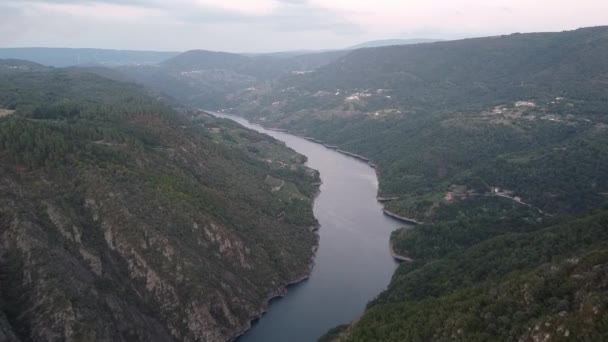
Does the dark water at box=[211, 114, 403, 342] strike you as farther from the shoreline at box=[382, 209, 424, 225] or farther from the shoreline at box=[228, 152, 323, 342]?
the shoreline at box=[382, 209, 424, 225]

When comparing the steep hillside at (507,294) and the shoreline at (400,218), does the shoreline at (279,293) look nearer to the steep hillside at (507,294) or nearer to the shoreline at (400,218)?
the steep hillside at (507,294)

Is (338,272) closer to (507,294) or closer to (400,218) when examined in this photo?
(400,218)

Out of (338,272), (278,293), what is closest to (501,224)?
(338,272)

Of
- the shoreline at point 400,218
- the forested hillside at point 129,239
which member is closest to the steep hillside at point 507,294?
the forested hillside at point 129,239

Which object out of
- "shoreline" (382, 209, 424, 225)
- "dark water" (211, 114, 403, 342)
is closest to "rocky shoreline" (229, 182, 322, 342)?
"dark water" (211, 114, 403, 342)

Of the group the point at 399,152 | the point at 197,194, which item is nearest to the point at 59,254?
the point at 197,194

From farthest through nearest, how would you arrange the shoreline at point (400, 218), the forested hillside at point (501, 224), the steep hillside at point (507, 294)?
the shoreline at point (400, 218) → the forested hillside at point (501, 224) → the steep hillside at point (507, 294)
